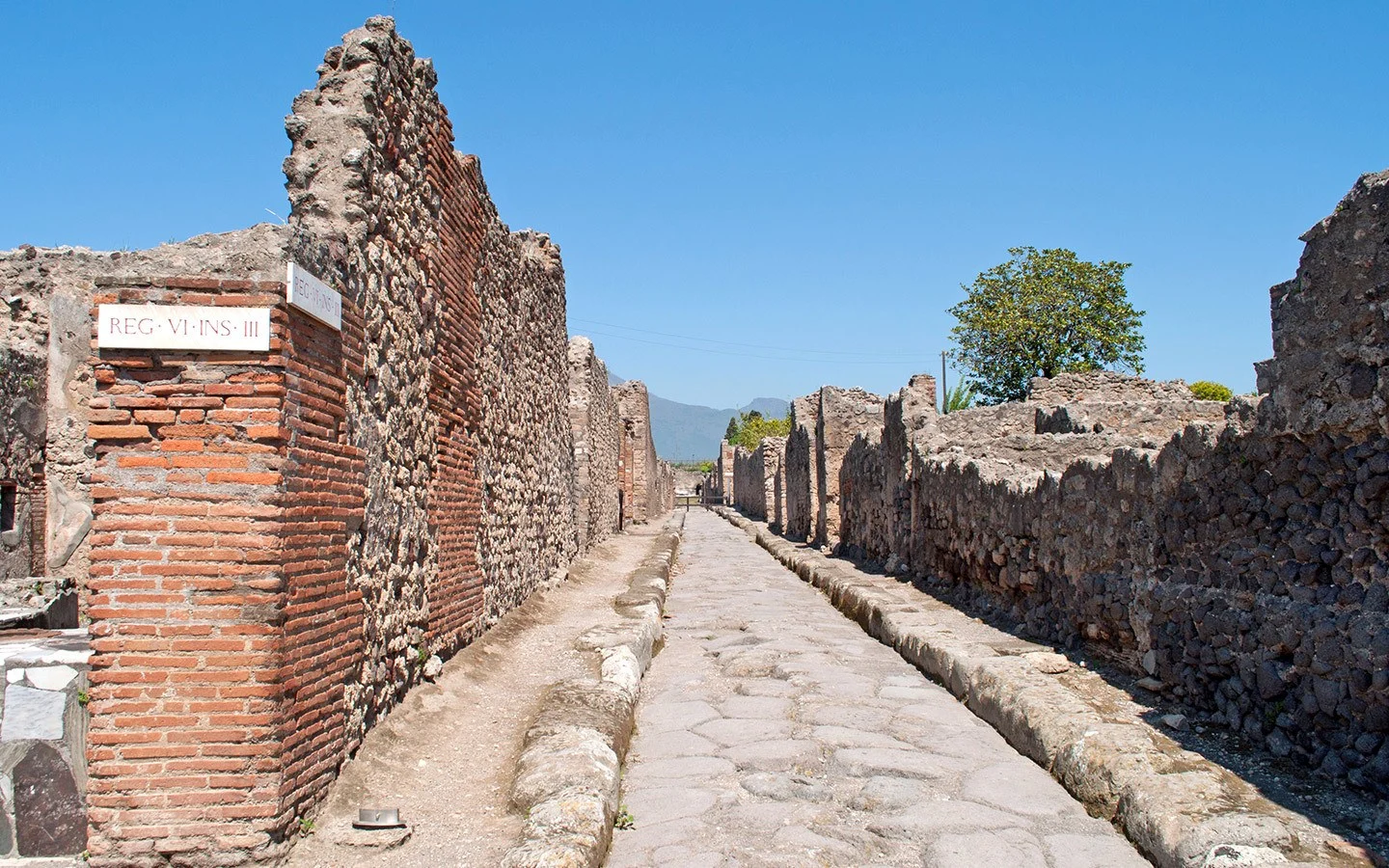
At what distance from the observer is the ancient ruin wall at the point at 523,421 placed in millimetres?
7691

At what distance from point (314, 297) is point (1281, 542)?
13.2 ft

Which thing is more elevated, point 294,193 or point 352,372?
point 294,193

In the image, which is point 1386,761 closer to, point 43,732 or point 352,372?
point 352,372

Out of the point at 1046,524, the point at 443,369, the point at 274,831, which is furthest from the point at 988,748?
the point at 443,369

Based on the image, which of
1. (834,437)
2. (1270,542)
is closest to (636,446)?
(834,437)

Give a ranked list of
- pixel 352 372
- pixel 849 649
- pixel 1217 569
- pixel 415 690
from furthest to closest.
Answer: pixel 849 649
pixel 415 690
pixel 1217 569
pixel 352 372

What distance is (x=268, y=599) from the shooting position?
11.1 feet

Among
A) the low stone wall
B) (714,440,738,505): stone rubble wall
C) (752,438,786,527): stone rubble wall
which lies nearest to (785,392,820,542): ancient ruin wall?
(752,438,786,527): stone rubble wall

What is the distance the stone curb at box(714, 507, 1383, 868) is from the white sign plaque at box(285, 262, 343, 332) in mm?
3430

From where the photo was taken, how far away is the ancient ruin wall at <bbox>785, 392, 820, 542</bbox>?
58.4 feet

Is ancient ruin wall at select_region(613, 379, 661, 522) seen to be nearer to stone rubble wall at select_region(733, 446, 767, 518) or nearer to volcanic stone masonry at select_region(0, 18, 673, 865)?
stone rubble wall at select_region(733, 446, 767, 518)

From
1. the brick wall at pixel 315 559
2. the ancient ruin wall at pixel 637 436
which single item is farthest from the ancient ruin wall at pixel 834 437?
the brick wall at pixel 315 559

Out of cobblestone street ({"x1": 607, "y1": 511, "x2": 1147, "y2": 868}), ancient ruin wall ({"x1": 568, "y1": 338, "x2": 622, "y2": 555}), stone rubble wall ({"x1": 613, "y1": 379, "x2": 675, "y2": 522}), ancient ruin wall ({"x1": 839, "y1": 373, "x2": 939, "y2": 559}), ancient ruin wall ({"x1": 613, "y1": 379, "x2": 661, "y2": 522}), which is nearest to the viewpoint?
cobblestone street ({"x1": 607, "y1": 511, "x2": 1147, "y2": 868})

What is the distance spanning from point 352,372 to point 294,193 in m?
0.84
